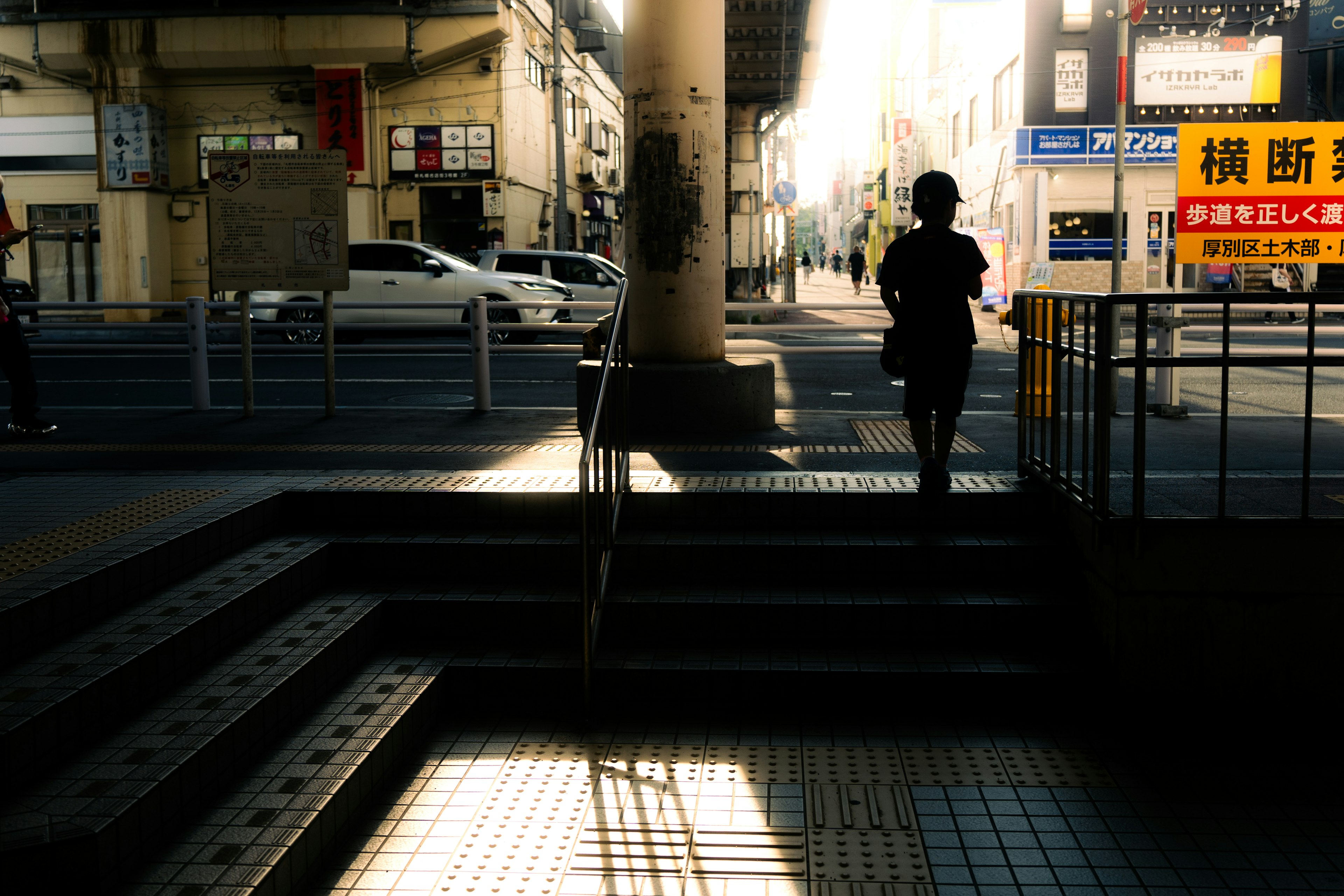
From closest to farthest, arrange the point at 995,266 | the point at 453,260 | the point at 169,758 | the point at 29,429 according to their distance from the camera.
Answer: the point at 169,758, the point at 29,429, the point at 995,266, the point at 453,260

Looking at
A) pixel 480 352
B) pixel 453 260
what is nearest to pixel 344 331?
pixel 480 352

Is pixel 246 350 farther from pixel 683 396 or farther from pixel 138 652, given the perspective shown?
pixel 138 652

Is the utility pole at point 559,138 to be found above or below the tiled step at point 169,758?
above

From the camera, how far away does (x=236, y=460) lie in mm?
6785

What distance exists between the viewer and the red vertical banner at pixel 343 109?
2781 cm

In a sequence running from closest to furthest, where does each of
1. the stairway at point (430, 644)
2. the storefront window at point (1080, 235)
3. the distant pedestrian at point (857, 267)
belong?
the stairway at point (430, 644) → the storefront window at point (1080, 235) → the distant pedestrian at point (857, 267)

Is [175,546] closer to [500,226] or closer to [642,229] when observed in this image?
[642,229]

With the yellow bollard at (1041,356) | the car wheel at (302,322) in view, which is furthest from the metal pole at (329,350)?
the car wheel at (302,322)

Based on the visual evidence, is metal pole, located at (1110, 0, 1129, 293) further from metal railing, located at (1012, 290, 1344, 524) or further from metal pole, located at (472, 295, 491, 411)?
metal railing, located at (1012, 290, 1344, 524)

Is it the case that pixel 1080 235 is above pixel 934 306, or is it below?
above

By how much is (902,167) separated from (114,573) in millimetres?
48765

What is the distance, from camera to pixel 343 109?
27938mm

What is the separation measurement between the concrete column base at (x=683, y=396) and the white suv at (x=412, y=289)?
10048mm

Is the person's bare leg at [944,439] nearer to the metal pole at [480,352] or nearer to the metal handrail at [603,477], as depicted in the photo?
the metal handrail at [603,477]
